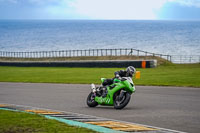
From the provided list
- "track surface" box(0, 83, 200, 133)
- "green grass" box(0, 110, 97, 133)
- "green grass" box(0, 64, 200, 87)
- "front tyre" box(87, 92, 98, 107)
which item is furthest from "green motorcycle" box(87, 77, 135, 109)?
"green grass" box(0, 64, 200, 87)

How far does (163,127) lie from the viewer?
9609 mm

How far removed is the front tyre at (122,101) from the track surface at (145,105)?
166mm

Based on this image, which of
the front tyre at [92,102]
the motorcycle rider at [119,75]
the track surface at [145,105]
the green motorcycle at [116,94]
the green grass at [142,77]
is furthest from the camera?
the green grass at [142,77]

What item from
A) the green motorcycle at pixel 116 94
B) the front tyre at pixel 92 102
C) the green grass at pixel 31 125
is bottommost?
the green grass at pixel 31 125

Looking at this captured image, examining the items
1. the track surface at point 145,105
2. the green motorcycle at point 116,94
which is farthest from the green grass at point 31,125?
the green motorcycle at point 116,94

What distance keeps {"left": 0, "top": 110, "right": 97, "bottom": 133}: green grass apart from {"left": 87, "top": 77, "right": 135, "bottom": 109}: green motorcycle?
263 centimetres

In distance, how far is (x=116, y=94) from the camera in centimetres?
1280

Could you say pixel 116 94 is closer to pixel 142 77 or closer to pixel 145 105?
pixel 145 105

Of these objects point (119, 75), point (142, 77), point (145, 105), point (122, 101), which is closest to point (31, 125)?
point (122, 101)

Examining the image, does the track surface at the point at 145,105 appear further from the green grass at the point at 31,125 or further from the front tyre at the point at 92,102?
the green grass at the point at 31,125

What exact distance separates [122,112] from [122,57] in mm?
33986

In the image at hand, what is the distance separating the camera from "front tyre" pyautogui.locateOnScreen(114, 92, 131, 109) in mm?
12391

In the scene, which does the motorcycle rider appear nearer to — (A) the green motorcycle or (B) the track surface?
(A) the green motorcycle

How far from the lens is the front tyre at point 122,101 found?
12391mm
